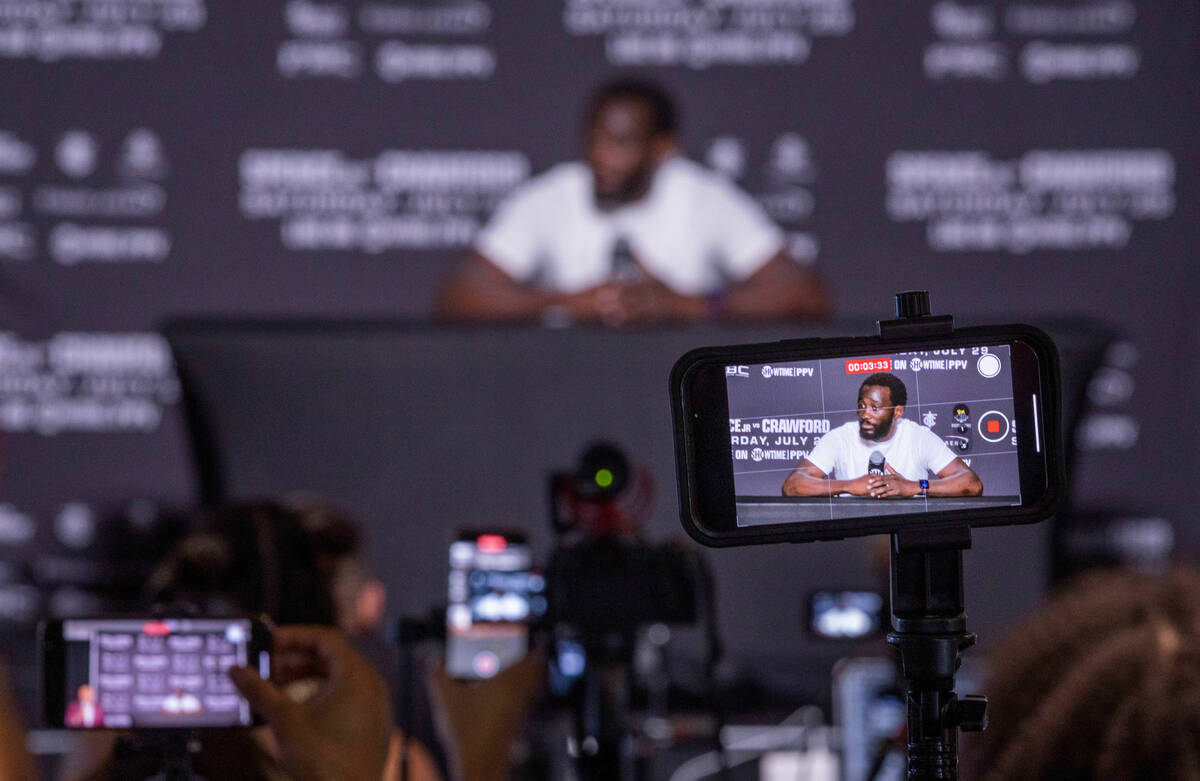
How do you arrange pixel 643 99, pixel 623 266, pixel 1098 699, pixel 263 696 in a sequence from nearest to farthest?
1. pixel 1098 699
2. pixel 263 696
3. pixel 623 266
4. pixel 643 99

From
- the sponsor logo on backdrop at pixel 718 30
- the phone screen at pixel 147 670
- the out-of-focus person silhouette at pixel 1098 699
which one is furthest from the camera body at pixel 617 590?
the sponsor logo on backdrop at pixel 718 30

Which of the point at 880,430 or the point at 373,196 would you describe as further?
the point at 373,196

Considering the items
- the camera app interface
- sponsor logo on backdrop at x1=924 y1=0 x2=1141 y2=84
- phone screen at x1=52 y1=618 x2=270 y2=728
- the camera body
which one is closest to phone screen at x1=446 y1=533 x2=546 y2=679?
the camera body

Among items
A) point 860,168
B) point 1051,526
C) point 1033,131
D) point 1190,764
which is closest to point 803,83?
point 860,168

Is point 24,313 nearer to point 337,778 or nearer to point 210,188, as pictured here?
point 210,188

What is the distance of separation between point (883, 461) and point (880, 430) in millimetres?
23

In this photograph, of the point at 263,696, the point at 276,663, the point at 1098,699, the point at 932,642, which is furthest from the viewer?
the point at 276,663

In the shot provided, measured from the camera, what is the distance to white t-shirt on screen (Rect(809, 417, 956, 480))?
901 millimetres

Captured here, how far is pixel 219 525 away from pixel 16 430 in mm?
2202

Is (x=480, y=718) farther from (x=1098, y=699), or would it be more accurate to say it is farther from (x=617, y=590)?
(x=1098, y=699)

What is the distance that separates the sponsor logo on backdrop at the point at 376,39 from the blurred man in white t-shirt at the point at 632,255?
52 cm

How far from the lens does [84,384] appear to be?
3.76 metres

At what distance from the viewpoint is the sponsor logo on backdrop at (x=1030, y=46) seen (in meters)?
3.81

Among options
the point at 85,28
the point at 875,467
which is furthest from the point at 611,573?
the point at 85,28
